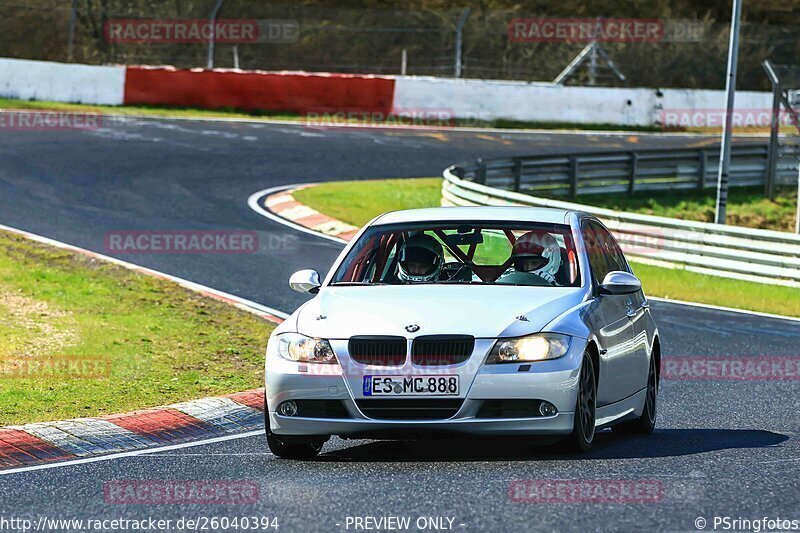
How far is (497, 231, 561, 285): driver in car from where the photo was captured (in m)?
9.03

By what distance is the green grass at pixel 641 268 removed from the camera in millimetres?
19812

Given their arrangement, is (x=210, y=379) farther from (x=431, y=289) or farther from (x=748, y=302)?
(x=748, y=302)

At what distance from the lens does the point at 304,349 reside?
820 centimetres

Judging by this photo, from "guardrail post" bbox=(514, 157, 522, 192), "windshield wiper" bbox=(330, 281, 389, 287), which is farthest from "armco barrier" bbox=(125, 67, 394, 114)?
"windshield wiper" bbox=(330, 281, 389, 287)

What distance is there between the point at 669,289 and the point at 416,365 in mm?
12957

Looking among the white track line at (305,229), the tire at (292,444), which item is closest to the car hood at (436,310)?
the tire at (292,444)

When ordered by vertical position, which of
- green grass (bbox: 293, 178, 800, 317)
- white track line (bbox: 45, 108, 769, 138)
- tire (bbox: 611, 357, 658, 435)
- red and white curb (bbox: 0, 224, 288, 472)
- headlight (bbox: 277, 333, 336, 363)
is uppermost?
headlight (bbox: 277, 333, 336, 363)

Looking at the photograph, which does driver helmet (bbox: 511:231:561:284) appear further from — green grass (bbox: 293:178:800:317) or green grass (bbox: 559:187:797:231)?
green grass (bbox: 559:187:797:231)

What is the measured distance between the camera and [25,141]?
29.4 metres

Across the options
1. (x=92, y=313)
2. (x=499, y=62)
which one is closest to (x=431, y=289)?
(x=92, y=313)

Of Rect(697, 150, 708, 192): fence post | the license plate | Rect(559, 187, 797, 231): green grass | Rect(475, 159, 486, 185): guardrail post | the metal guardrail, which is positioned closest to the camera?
the license plate

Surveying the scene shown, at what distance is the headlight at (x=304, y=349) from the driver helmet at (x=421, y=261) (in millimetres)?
1150

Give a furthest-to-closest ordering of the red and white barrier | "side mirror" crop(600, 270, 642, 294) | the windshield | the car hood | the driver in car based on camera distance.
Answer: the red and white barrier < the windshield < the driver in car < "side mirror" crop(600, 270, 642, 294) < the car hood

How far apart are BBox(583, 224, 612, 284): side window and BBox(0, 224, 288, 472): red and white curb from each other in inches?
103
